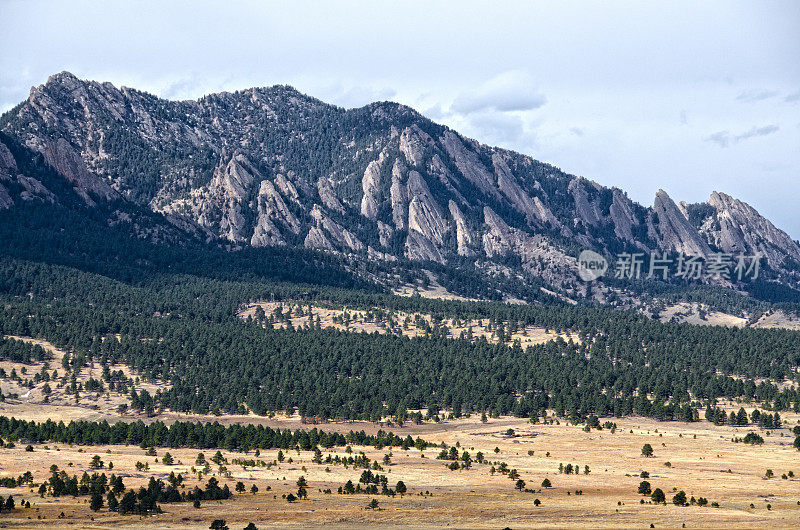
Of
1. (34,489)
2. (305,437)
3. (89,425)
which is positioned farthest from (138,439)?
(34,489)

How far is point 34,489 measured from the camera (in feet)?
440

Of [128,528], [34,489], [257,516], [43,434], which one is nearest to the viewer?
[128,528]

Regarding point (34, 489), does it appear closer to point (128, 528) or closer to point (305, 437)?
point (128, 528)

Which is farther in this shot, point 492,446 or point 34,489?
point 492,446

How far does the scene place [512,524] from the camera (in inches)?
4606

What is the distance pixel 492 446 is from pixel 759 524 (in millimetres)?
84936

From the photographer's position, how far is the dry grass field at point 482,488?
119 m

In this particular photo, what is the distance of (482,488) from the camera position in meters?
146

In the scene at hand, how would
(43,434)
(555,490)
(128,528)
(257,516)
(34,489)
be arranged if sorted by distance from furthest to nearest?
(43,434) → (555,490) → (34,489) → (257,516) → (128,528)

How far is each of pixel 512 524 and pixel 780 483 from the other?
57611 millimetres

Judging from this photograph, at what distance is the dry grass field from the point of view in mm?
118875

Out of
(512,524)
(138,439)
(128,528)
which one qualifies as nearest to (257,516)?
(128,528)

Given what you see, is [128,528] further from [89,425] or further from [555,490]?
[89,425]

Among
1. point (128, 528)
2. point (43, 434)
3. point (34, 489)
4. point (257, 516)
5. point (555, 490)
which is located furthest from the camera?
point (43, 434)
